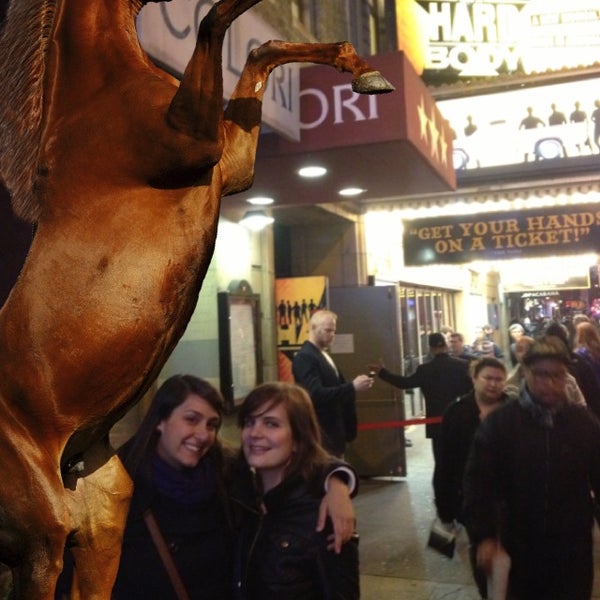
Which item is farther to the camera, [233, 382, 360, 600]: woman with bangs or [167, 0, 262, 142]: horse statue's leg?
[233, 382, 360, 600]: woman with bangs

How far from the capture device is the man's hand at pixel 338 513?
199 centimetres

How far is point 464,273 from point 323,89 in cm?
1254

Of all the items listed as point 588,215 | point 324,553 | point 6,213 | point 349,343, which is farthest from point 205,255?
point 588,215

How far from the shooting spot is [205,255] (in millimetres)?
711

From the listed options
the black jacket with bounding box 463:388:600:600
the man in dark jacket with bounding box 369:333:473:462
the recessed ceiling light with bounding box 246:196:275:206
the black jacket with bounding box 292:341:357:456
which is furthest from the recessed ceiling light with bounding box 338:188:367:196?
the black jacket with bounding box 463:388:600:600

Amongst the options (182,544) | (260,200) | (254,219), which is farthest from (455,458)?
(254,219)

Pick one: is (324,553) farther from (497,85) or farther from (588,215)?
(497,85)

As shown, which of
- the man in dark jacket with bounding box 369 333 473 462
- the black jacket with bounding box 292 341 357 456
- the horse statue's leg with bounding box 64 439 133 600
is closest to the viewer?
the horse statue's leg with bounding box 64 439 133 600

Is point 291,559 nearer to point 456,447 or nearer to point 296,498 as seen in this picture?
point 296,498

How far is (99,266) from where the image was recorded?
68 centimetres

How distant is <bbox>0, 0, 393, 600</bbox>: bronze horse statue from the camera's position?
67 cm

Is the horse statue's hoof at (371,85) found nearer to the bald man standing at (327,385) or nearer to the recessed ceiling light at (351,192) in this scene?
the bald man standing at (327,385)

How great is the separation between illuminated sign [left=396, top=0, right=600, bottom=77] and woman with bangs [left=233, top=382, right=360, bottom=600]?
7177 millimetres

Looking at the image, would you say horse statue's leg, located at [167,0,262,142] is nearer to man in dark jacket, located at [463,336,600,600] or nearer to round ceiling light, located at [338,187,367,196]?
man in dark jacket, located at [463,336,600,600]
